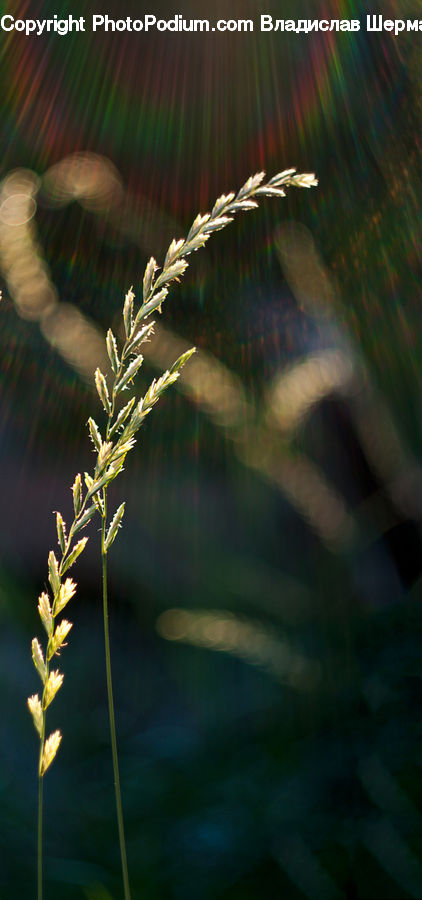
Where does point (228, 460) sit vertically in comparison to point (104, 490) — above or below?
above

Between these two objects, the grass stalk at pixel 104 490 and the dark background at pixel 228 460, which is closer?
the grass stalk at pixel 104 490

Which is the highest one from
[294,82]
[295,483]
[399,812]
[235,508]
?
[294,82]

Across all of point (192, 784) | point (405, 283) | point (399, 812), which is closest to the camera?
point (399, 812)

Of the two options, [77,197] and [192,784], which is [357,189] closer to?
[77,197]

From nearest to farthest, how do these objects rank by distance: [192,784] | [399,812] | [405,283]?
[399,812], [192,784], [405,283]

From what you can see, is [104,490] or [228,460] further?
[228,460]

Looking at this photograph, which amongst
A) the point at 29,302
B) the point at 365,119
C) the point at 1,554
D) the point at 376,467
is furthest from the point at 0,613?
the point at 365,119

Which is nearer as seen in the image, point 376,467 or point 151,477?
point 376,467

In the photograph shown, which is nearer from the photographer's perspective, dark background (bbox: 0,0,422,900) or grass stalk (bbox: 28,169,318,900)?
grass stalk (bbox: 28,169,318,900)
